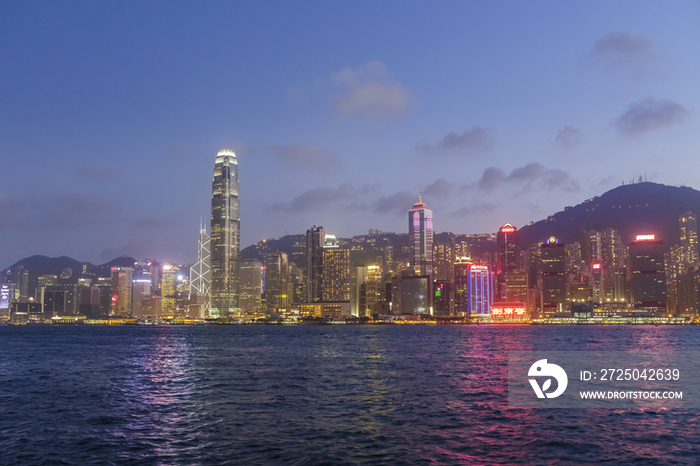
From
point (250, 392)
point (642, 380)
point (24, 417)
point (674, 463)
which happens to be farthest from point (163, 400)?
point (642, 380)

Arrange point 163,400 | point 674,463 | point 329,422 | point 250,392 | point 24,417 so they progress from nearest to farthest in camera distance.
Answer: point 674,463
point 329,422
point 24,417
point 163,400
point 250,392

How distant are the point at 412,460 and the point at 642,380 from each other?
125 ft

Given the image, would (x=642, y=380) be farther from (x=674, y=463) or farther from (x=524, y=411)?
(x=674, y=463)

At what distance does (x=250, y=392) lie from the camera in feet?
157

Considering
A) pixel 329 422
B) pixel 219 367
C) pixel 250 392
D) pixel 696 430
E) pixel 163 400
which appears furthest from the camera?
pixel 219 367

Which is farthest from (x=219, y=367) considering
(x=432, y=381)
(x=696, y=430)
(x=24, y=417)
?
(x=696, y=430)

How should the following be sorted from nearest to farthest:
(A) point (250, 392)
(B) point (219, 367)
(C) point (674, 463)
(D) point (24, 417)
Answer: (C) point (674, 463) → (D) point (24, 417) → (A) point (250, 392) → (B) point (219, 367)

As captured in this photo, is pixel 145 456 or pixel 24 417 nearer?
pixel 145 456

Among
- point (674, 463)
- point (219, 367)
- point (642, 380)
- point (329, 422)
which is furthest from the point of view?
point (219, 367)

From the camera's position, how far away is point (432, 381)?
5512 cm

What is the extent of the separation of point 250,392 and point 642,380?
3711cm

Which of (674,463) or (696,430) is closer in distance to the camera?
(674,463)

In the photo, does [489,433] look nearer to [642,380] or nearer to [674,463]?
[674,463]

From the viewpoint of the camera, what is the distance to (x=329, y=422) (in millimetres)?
34969
